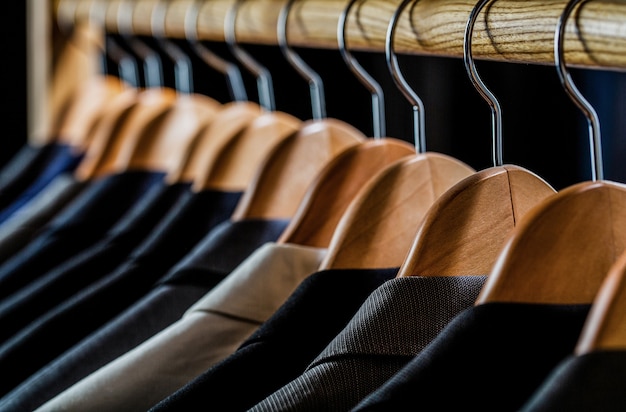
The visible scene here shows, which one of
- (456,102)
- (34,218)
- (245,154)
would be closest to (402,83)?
(245,154)

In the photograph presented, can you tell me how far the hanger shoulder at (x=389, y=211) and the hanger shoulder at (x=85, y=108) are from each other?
67 centimetres

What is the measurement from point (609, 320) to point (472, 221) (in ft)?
0.53

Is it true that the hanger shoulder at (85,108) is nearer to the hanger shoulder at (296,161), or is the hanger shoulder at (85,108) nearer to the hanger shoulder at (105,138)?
the hanger shoulder at (105,138)

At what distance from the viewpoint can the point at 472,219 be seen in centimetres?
53

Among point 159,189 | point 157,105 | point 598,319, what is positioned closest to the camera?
point 598,319

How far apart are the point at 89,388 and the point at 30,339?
0.13 m

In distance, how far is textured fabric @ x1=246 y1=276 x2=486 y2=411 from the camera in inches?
→ 18.5

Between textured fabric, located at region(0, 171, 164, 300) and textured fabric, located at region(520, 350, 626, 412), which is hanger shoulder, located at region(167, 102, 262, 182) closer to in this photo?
textured fabric, located at region(0, 171, 164, 300)

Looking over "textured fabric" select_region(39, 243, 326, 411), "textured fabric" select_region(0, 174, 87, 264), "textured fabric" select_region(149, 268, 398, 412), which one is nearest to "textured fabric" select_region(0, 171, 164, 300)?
"textured fabric" select_region(0, 174, 87, 264)

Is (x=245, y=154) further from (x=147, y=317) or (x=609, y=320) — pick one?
(x=609, y=320)

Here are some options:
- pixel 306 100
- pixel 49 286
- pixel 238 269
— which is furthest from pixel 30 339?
pixel 306 100

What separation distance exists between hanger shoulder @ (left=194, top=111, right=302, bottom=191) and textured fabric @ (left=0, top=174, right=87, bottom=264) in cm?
19

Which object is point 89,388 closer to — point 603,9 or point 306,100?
point 603,9

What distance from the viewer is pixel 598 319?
371 mm
